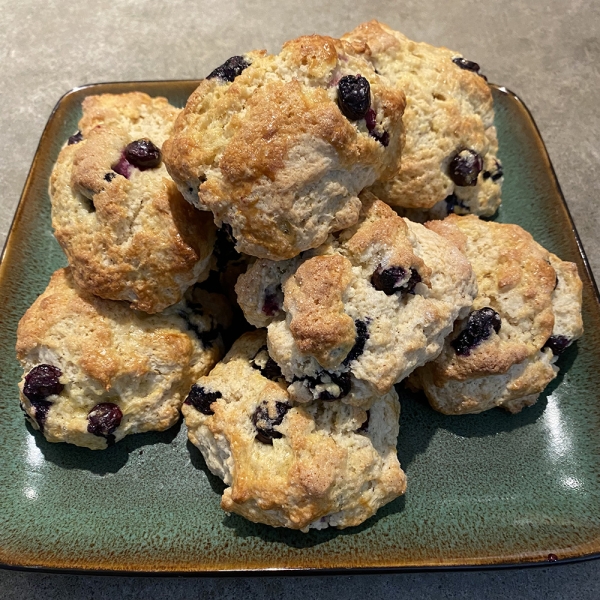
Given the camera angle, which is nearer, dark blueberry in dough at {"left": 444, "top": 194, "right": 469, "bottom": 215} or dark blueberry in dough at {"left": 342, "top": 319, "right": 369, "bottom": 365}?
dark blueberry in dough at {"left": 342, "top": 319, "right": 369, "bottom": 365}

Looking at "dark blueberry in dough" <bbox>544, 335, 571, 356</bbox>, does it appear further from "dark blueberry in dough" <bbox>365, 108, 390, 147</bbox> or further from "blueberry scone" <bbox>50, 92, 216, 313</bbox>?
"blueberry scone" <bbox>50, 92, 216, 313</bbox>

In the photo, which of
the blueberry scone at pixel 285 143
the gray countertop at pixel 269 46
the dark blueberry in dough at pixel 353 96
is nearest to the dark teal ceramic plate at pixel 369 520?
the blueberry scone at pixel 285 143

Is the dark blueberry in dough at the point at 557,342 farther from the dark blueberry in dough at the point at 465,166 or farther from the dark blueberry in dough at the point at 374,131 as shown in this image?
the dark blueberry in dough at the point at 374,131

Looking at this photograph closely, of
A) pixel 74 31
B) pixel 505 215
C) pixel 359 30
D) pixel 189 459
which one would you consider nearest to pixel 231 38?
pixel 74 31

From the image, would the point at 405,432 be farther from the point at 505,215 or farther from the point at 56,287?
the point at 56,287

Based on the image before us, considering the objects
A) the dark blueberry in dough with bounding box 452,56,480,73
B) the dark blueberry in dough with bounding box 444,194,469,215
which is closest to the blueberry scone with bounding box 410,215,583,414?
the dark blueberry in dough with bounding box 444,194,469,215

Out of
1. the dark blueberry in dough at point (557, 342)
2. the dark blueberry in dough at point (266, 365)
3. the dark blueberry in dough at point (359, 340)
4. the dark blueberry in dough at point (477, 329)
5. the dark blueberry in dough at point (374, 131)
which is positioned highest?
the dark blueberry in dough at point (374, 131)

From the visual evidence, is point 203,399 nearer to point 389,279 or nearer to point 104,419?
point 104,419
